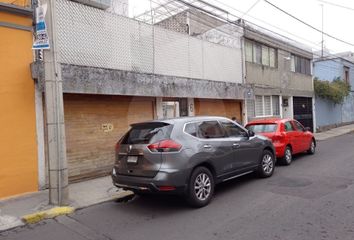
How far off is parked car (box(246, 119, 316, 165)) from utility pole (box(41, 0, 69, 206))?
21.2ft

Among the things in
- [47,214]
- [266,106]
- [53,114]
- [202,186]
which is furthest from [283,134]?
[266,106]

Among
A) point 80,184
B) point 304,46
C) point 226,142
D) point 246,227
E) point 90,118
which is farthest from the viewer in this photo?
point 304,46

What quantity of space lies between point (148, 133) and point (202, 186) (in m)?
1.46

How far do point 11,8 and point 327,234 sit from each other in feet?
25.2

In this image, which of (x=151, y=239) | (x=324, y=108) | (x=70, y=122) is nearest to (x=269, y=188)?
(x=151, y=239)

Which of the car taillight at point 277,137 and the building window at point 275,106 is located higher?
the building window at point 275,106

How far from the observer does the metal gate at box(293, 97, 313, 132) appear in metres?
21.4

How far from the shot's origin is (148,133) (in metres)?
6.45

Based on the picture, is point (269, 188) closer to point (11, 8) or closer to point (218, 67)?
point (11, 8)

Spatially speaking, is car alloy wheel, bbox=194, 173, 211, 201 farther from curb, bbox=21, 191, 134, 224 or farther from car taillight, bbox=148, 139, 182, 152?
curb, bbox=21, 191, 134, 224

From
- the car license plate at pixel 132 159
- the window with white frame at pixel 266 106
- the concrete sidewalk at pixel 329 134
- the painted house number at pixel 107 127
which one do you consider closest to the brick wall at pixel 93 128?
the painted house number at pixel 107 127

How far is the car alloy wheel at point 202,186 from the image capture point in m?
6.35

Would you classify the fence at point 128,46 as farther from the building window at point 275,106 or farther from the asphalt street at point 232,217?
the building window at point 275,106

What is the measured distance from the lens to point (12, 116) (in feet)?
24.9
